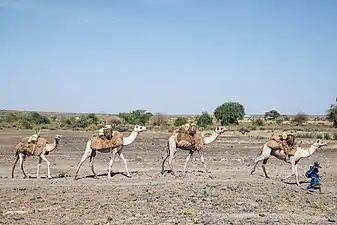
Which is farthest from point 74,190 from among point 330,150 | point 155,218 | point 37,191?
point 330,150

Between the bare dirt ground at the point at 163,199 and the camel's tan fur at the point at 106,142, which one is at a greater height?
the camel's tan fur at the point at 106,142

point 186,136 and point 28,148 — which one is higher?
point 186,136

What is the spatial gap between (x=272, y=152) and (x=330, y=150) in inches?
907

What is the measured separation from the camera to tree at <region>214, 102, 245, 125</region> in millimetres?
105719

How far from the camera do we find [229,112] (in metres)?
109

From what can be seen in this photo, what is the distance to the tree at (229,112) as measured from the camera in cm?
10572

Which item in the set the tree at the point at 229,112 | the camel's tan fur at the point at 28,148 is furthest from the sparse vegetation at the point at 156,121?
the camel's tan fur at the point at 28,148

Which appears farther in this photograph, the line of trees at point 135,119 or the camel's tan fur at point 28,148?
the line of trees at point 135,119

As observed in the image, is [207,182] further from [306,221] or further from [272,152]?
[306,221]

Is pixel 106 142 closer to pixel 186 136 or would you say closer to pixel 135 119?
pixel 186 136

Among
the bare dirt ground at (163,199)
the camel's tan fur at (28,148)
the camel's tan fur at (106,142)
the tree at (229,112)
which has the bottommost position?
the bare dirt ground at (163,199)

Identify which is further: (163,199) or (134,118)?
(134,118)

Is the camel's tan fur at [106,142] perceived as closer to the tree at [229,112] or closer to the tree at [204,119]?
the tree at [204,119]

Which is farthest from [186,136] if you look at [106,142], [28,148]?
[28,148]
